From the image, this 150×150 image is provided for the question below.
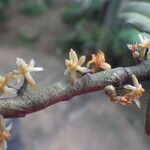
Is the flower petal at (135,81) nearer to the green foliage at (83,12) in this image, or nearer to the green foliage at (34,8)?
the green foliage at (83,12)

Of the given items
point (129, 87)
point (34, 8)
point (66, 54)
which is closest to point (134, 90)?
point (129, 87)

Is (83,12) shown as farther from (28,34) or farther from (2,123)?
(2,123)

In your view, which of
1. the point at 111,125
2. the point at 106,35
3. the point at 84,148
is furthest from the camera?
the point at 106,35

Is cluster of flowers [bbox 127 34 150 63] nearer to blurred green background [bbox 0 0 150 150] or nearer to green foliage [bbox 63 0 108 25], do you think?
blurred green background [bbox 0 0 150 150]

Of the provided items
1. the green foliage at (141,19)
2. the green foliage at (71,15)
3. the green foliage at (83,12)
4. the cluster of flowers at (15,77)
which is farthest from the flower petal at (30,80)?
the green foliage at (71,15)

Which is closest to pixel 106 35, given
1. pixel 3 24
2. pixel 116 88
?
pixel 3 24

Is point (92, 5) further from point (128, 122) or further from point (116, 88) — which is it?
point (116, 88)
